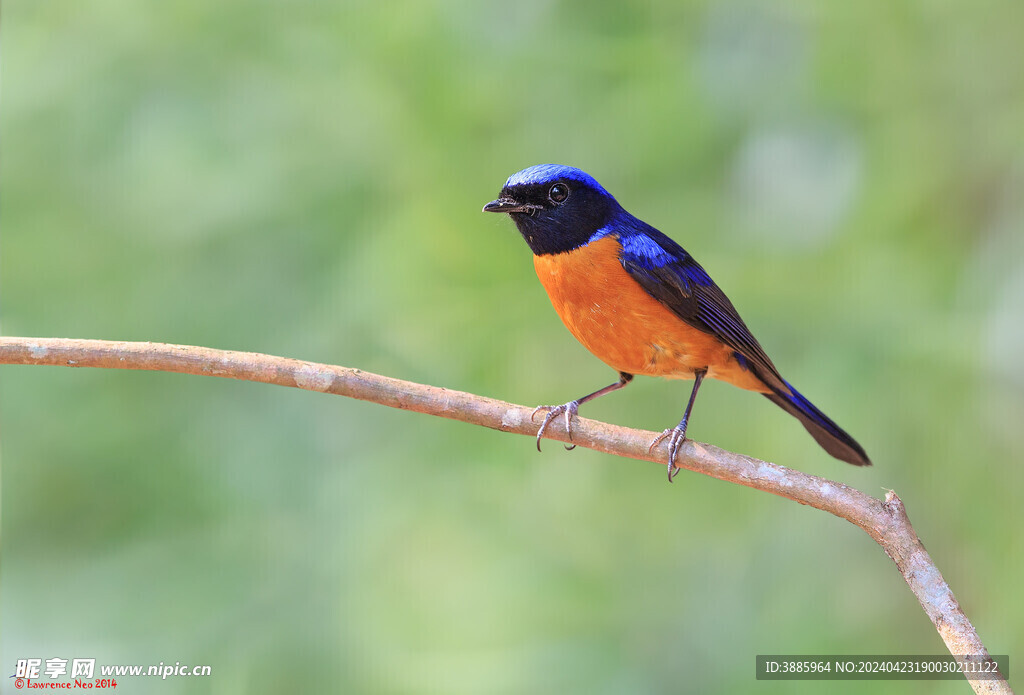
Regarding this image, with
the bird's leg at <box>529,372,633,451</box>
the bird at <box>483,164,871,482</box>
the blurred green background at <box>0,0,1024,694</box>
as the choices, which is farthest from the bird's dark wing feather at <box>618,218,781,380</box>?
the blurred green background at <box>0,0,1024,694</box>

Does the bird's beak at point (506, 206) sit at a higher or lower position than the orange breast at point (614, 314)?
higher

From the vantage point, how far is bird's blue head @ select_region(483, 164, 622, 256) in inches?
130

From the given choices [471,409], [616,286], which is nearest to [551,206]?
[616,286]

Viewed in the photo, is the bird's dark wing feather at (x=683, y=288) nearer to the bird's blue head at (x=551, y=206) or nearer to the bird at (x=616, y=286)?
the bird at (x=616, y=286)

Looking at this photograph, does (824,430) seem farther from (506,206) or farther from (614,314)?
(506,206)

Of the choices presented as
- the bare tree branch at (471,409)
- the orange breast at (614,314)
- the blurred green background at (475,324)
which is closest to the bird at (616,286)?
the orange breast at (614,314)

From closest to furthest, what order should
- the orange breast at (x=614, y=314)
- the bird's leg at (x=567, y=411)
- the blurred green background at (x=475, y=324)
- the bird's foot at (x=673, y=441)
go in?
1. the bird's foot at (x=673, y=441)
2. the bird's leg at (x=567, y=411)
3. the orange breast at (x=614, y=314)
4. the blurred green background at (x=475, y=324)

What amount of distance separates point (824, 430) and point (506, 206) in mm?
1549

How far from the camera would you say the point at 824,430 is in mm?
3678

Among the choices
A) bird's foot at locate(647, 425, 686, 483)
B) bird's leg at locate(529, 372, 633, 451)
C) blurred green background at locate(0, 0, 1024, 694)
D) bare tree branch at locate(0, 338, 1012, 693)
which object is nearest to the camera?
bare tree branch at locate(0, 338, 1012, 693)

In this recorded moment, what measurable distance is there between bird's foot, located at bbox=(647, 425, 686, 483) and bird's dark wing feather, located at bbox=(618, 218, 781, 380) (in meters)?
0.44

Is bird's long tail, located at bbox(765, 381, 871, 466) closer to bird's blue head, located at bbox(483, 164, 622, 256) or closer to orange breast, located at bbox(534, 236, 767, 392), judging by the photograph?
orange breast, located at bbox(534, 236, 767, 392)

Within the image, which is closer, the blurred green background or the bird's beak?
the bird's beak

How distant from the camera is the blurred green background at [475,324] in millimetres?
4410
